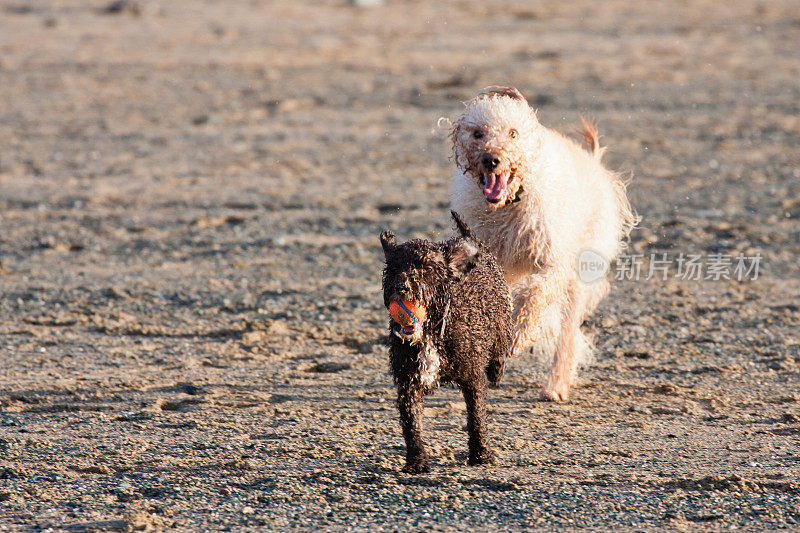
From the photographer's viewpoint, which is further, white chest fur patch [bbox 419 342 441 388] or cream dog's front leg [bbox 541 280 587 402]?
cream dog's front leg [bbox 541 280 587 402]

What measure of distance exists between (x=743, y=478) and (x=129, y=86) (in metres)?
15.8

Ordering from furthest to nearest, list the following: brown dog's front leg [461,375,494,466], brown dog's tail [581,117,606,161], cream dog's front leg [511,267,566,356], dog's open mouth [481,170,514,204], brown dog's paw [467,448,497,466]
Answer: brown dog's tail [581,117,606,161]
cream dog's front leg [511,267,566,356]
dog's open mouth [481,170,514,204]
brown dog's paw [467,448,497,466]
brown dog's front leg [461,375,494,466]

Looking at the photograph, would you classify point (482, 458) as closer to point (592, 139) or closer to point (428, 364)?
point (428, 364)

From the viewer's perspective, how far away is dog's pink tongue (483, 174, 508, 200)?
5.92 metres

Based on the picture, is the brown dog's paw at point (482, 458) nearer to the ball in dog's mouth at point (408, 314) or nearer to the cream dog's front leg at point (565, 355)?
the ball in dog's mouth at point (408, 314)

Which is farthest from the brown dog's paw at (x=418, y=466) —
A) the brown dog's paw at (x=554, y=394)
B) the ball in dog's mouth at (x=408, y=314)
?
the brown dog's paw at (x=554, y=394)

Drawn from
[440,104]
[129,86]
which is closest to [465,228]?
[440,104]

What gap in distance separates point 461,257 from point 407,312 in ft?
1.64

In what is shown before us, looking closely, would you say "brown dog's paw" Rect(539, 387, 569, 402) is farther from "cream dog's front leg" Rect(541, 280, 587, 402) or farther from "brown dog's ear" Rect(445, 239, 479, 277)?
"brown dog's ear" Rect(445, 239, 479, 277)

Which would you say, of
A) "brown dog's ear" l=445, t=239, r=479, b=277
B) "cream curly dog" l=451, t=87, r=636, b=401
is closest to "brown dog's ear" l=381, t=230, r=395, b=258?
"brown dog's ear" l=445, t=239, r=479, b=277

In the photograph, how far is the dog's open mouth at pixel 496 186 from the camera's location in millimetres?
5910

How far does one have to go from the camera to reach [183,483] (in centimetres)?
559

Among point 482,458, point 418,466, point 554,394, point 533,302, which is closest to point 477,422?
point 482,458

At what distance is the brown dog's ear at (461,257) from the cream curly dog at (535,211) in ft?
1.87
